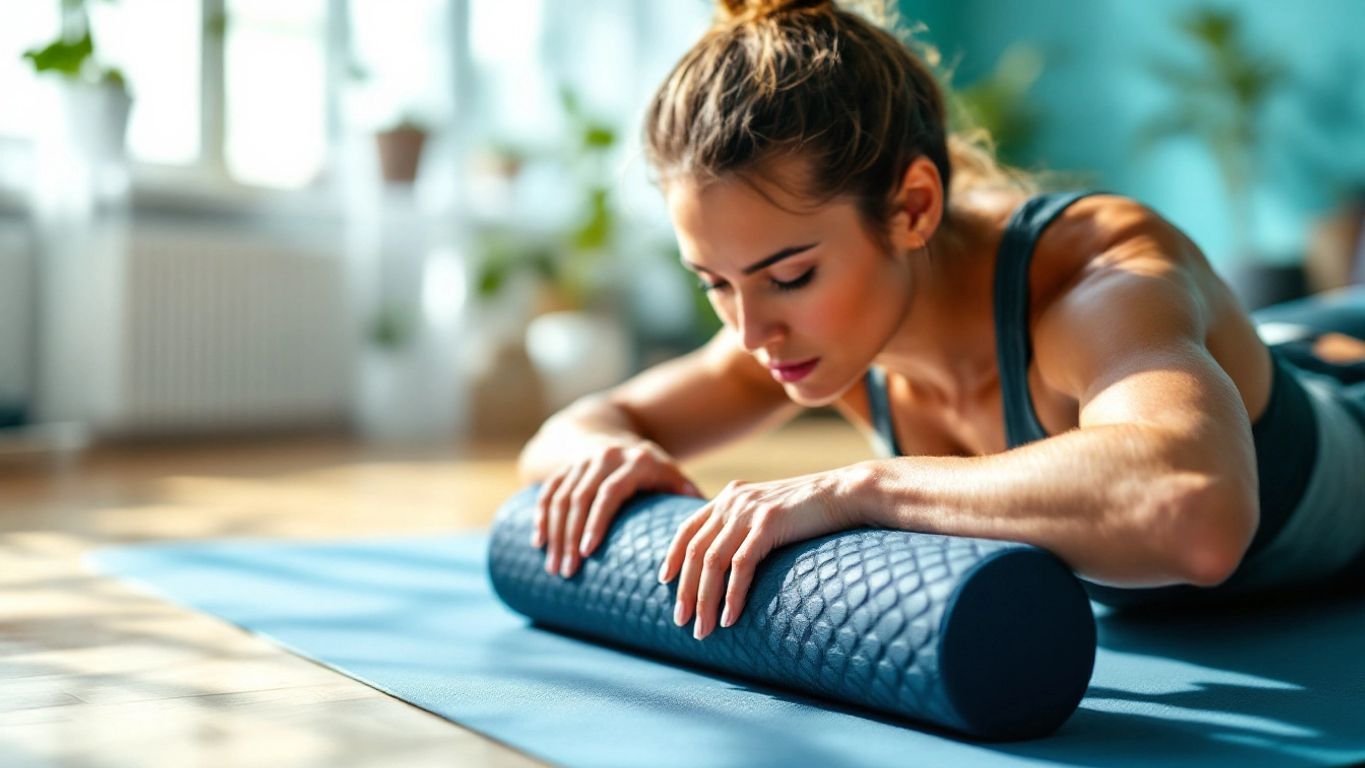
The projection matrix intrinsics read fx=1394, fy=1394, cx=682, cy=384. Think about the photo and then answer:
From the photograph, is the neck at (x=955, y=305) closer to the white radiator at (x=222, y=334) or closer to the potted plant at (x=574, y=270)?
the white radiator at (x=222, y=334)

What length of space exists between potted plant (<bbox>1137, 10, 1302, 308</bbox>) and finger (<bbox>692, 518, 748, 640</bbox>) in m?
4.23

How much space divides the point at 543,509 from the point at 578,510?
68mm

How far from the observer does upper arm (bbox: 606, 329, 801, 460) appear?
6.01ft

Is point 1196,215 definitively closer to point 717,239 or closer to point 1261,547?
point 1261,547

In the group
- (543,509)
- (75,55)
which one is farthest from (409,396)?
(543,509)

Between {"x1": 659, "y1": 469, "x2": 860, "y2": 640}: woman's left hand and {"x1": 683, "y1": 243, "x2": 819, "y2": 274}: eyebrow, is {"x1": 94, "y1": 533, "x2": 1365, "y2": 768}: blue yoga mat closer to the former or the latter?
{"x1": 659, "y1": 469, "x2": 860, "y2": 640}: woman's left hand

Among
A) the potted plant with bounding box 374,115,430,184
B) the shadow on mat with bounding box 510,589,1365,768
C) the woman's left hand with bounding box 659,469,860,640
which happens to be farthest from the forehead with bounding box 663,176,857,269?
the potted plant with bounding box 374,115,430,184

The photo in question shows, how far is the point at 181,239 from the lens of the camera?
435cm

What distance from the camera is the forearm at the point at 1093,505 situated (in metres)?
1.04

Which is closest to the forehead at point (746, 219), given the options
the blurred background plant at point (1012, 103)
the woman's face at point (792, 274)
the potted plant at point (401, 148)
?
the woman's face at point (792, 274)

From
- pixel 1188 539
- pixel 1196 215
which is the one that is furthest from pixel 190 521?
pixel 1196 215

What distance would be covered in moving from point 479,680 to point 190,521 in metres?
1.49

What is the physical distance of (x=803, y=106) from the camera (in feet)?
4.41

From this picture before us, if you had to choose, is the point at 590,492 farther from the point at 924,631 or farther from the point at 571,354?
the point at 571,354
